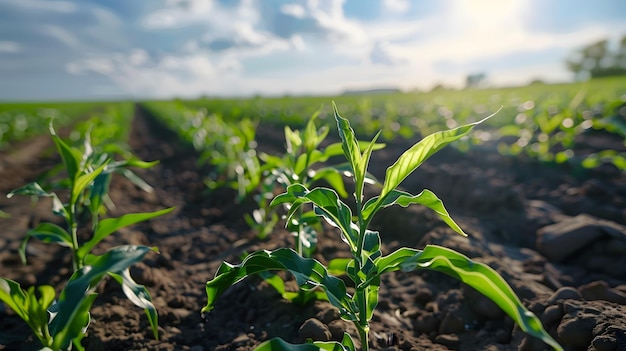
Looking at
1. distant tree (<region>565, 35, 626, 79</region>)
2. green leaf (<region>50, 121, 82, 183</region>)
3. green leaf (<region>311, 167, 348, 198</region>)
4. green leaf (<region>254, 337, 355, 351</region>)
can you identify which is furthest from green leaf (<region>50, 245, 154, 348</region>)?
distant tree (<region>565, 35, 626, 79</region>)

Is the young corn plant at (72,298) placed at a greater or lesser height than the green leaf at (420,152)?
lesser

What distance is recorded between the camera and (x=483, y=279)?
1104mm

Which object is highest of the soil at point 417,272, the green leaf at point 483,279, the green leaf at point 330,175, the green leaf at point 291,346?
the green leaf at point 330,175

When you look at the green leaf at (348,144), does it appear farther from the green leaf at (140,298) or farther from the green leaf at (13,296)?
the green leaf at (13,296)

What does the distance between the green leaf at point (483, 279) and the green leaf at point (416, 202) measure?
143 millimetres

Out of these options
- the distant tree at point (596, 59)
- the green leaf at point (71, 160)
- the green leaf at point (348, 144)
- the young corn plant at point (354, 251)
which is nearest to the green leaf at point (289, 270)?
the young corn plant at point (354, 251)

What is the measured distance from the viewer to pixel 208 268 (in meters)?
3.14

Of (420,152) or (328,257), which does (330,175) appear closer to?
(328,257)

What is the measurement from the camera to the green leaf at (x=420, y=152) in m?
1.27

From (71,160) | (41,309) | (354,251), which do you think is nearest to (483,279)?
(354,251)

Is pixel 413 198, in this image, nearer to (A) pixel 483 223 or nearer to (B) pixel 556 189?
(A) pixel 483 223

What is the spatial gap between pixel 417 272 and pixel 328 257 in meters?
0.61

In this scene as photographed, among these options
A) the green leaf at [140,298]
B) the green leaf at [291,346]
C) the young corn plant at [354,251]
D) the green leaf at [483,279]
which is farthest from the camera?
the green leaf at [140,298]

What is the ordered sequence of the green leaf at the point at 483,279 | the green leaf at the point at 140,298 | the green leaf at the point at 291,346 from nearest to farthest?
the green leaf at the point at 483,279 → the green leaf at the point at 291,346 → the green leaf at the point at 140,298
